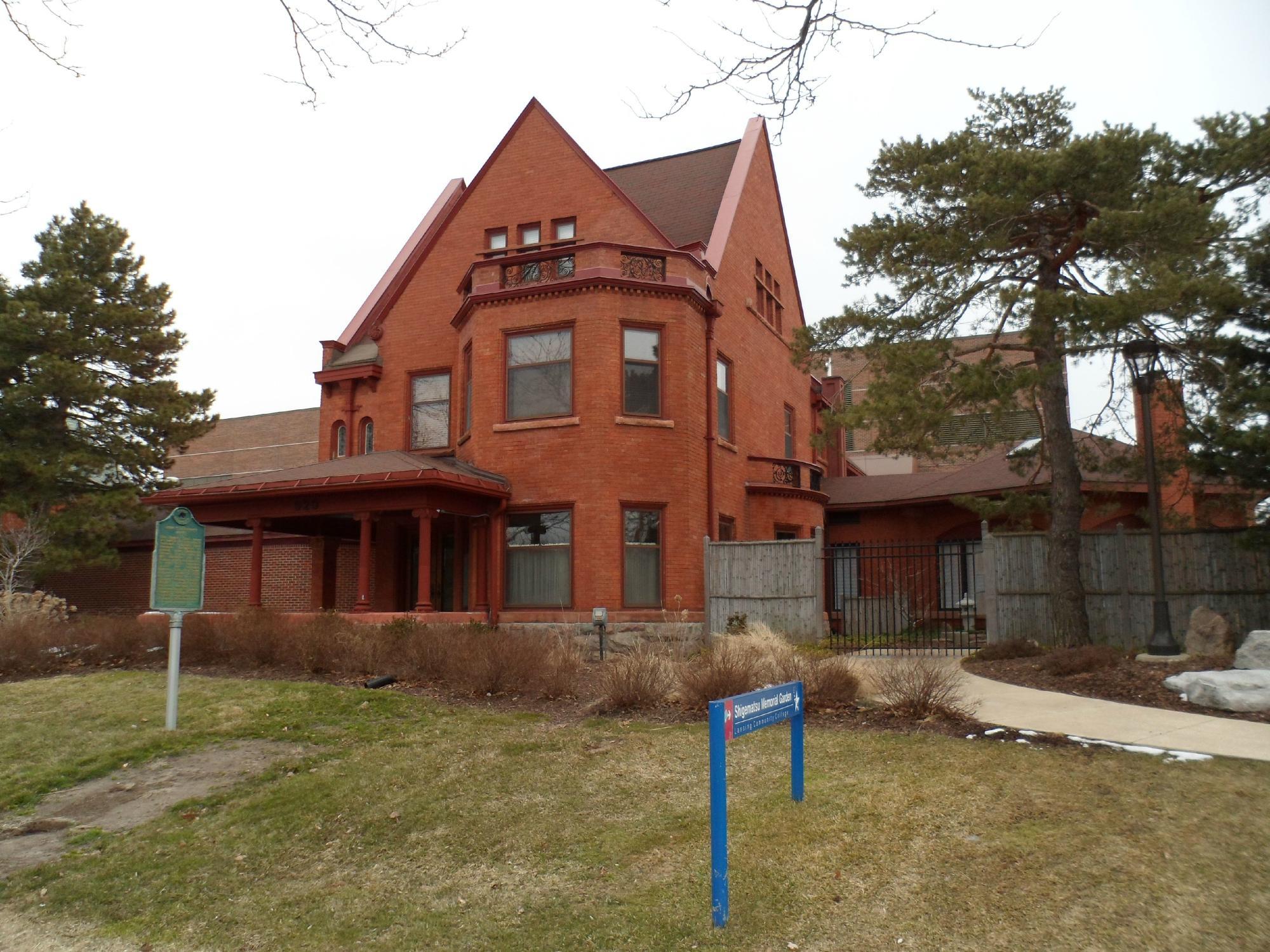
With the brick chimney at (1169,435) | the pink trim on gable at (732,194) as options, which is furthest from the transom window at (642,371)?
the brick chimney at (1169,435)

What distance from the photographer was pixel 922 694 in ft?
30.7

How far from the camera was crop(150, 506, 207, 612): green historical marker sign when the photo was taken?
33.7ft

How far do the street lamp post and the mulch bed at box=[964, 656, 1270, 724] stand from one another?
57cm

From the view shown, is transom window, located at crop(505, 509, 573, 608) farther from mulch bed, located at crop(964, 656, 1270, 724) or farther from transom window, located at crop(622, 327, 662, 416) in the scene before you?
mulch bed, located at crop(964, 656, 1270, 724)

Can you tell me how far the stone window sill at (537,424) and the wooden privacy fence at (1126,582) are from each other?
7634mm

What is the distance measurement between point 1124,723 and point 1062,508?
274 inches

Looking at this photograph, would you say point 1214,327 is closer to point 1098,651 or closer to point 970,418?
point 970,418

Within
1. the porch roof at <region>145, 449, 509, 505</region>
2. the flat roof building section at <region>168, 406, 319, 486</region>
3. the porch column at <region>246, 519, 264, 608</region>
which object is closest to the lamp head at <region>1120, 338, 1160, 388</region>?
the porch roof at <region>145, 449, 509, 505</region>

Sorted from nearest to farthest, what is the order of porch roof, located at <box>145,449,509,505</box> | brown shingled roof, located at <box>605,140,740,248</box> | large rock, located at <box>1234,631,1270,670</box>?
large rock, located at <box>1234,631,1270,670</box> → porch roof, located at <box>145,449,509,505</box> → brown shingled roof, located at <box>605,140,740,248</box>

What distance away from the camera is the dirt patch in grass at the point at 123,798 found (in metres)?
7.02

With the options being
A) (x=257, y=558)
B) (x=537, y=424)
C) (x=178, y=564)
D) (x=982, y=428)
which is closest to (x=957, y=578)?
(x=982, y=428)

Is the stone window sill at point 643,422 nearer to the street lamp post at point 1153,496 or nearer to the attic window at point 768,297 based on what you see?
the attic window at point 768,297

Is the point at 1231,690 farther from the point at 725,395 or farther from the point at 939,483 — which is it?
the point at 939,483

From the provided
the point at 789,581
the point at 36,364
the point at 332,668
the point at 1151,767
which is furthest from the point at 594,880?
the point at 36,364
